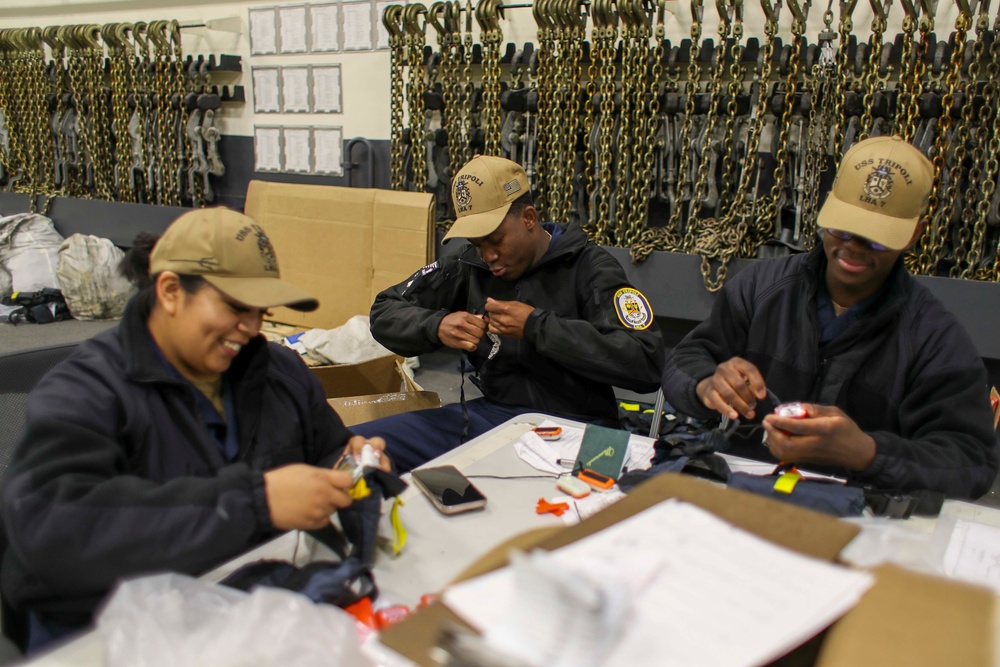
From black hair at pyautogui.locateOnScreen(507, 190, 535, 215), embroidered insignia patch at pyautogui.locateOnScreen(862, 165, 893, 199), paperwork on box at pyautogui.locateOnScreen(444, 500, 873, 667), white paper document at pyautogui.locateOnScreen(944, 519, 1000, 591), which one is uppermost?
embroidered insignia patch at pyautogui.locateOnScreen(862, 165, 893, 199)

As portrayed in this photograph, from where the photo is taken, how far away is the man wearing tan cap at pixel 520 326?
7.30ft

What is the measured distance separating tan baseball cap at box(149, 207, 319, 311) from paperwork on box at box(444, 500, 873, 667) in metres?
0.72

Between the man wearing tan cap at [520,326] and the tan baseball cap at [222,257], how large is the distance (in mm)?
1004

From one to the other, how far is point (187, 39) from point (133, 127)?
76 centimetres

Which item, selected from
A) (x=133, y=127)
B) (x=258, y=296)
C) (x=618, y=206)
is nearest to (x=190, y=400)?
(x=258, y=296)

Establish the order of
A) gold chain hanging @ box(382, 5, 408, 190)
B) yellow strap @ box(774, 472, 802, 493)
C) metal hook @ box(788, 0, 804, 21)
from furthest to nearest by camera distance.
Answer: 1. gold chain hanging @ box(382, 5, 408, 190)
2. metal hook @ box(788, 0, 804, 21)
3. yellow strap @ box(774, 472, 802, 493)

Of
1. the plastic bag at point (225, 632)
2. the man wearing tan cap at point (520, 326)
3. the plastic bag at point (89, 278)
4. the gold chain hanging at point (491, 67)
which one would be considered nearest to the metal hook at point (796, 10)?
the gold chain hanging at point (491, 67)

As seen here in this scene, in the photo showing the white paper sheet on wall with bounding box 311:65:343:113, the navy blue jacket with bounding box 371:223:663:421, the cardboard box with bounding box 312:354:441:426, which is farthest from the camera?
the white paper sheet on wall with bounding box 311:65:343:113

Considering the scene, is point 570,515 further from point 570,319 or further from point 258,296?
point 570,319

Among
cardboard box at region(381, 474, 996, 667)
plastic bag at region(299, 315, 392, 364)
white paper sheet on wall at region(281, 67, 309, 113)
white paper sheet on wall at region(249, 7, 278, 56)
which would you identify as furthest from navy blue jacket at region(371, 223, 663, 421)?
white paper sheet on wall at region(249, 7, 278, 56)

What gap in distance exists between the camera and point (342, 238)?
454 cm

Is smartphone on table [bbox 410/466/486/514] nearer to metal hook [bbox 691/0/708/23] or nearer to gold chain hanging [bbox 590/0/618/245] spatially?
gold chain hanging [bbox 590/0/618/245]

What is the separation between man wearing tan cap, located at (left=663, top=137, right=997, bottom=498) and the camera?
1.55 m

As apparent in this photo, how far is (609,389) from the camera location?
2.41 meters
